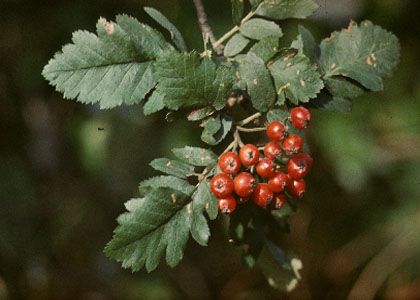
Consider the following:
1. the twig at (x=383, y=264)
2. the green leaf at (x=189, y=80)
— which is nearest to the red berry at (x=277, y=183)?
the green leaf at (x=189, y=80)

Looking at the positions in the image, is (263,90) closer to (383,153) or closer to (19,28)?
(19,28)

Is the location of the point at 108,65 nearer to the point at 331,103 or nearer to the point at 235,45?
the point at 235,45

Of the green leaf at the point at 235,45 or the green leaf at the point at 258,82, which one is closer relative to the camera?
the green leaf at the point at 258,82

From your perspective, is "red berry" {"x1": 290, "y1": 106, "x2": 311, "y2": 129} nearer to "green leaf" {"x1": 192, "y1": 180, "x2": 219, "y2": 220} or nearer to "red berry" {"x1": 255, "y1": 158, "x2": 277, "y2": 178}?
"red berry" {"x1": 255, "y1": 158, "x2": 277, "y2": 178}

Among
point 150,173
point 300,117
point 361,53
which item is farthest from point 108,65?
point 150,173

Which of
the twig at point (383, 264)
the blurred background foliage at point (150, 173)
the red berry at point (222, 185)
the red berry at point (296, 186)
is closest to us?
the red berry at point (222, 185)

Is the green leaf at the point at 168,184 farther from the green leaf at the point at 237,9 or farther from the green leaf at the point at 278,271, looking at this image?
the green leaf at the point at 278,271
